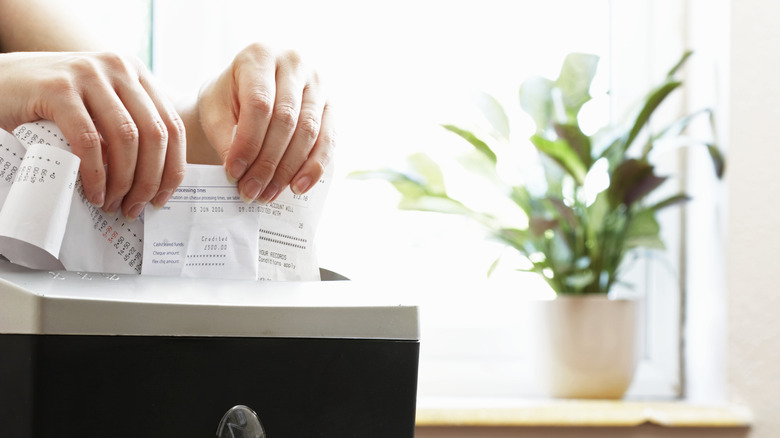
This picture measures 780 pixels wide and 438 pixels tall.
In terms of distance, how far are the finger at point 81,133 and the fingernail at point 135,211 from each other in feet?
0.14

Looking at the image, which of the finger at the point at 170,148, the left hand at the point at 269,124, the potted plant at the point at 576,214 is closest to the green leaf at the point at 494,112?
the potted plant at the point at 576,214

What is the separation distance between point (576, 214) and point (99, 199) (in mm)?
835

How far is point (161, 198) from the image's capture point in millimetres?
506

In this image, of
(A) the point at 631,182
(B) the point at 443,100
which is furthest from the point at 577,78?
(B) the point at 443,100

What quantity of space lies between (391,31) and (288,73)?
0.87 metres

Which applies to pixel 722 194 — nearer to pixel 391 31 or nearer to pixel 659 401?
pixel 659 401

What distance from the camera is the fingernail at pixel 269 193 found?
0.54m

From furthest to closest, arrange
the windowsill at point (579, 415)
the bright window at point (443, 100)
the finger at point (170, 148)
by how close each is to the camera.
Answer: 1. the bright window at point (443, 100)
2. the windowsill at point (579, 415)
3. the finger at point (170, 148)

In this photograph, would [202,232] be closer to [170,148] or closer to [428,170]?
[170,148]

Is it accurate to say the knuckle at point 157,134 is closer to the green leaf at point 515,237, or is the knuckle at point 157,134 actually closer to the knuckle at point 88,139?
the knuckle at point 88,139

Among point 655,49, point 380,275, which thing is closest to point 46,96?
point 380,275

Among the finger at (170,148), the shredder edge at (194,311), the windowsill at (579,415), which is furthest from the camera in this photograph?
the windowsill at (579,415)

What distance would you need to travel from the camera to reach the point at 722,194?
1.20 metres

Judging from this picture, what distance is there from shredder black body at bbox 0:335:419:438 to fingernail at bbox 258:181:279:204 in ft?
0.48
